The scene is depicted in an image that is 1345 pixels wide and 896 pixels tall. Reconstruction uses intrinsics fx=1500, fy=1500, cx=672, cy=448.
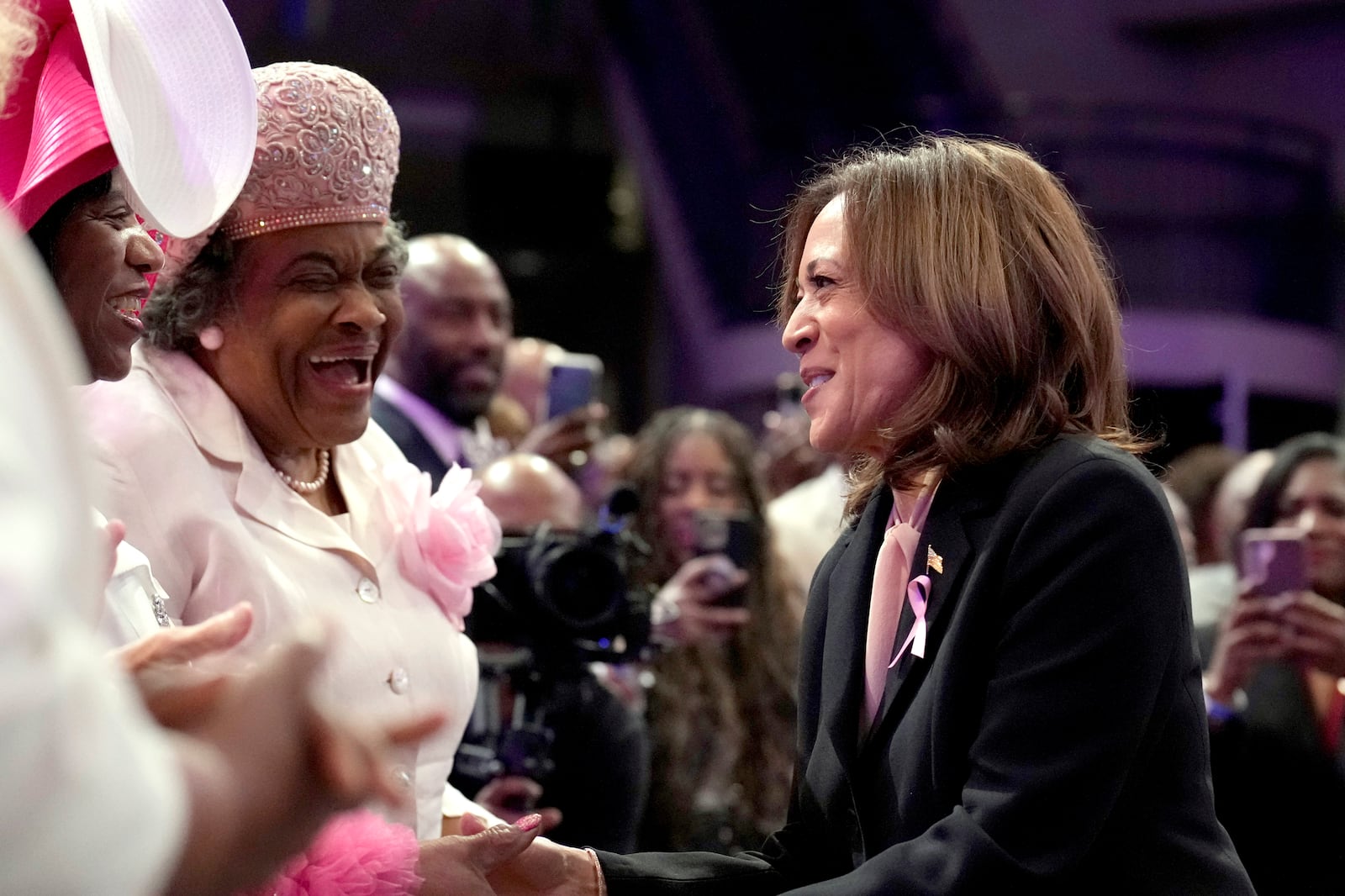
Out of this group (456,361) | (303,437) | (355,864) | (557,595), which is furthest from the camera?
(456,361)

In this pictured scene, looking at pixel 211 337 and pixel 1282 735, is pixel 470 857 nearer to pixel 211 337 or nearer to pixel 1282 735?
pixel 211 337

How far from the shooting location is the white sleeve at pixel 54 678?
2.31 ft

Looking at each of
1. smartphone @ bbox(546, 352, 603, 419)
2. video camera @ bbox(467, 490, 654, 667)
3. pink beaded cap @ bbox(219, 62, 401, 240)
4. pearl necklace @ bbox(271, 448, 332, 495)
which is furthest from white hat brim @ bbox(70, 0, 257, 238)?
smartphone @ bbox(546, 352, 603, 419)

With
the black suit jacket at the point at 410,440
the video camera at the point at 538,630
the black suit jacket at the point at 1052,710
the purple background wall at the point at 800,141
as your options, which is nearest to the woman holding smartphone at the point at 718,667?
the video camera at the point at 538,630

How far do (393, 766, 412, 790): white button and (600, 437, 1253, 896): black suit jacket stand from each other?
600mm

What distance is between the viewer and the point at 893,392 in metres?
1.88

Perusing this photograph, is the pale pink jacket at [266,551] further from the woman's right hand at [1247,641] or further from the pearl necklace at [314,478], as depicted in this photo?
the woman's right hand at [1247,641]

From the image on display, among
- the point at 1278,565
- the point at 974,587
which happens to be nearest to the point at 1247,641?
the point at 1278,565

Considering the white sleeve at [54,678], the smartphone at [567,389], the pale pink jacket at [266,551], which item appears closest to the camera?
the white sleeve at [54,678]

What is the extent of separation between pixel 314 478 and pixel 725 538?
168 centimetres

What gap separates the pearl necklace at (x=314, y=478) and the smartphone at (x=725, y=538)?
5.23ft

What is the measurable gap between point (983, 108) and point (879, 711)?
310 inches

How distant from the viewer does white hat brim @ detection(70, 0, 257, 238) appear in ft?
5.48

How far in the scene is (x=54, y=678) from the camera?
2.36 ft
